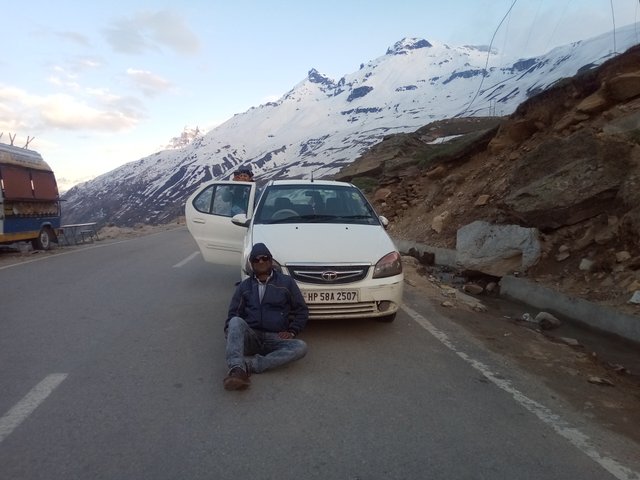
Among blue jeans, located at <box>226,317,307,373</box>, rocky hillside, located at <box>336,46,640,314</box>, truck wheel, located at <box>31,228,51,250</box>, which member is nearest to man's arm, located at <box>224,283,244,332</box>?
blue jeans, located at <box>226,317,307,373</box>

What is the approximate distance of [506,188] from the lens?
10.9 meters

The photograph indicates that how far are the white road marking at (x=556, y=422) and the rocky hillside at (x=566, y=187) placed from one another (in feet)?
8.90

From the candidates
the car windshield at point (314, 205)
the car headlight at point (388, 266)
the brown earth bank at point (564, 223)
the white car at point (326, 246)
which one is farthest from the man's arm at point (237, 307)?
the brown earth bank at point (564, 223)

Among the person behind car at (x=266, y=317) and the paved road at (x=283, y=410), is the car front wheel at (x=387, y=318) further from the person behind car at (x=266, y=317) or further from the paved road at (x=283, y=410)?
the person behind car at (x=266, y=317)

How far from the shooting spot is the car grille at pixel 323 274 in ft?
17.3

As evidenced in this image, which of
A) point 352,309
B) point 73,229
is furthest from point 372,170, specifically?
point 352,309

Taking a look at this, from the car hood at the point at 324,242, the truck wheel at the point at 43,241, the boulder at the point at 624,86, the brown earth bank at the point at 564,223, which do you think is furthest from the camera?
the truck wheel at the point at 43,241

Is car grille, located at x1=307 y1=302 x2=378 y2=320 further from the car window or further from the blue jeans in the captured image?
the car window

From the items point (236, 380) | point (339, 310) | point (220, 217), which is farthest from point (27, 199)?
point (236, 380)

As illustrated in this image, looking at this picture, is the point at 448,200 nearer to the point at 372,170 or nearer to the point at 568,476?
the point at 372,170

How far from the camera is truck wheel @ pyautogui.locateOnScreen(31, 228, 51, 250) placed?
53.7 ft

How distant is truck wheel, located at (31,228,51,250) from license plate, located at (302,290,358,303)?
14027 millimetres

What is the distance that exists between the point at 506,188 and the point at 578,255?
308 centimetres

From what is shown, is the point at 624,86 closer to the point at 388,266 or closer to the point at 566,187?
the point at 566,187
